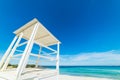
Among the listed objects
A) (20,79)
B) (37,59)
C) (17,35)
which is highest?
(17,35)

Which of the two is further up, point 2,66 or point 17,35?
point 17,35

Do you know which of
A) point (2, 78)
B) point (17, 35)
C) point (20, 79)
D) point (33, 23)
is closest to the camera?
point (20, 79)

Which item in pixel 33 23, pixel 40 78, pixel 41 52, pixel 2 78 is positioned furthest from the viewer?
pixel 41 52

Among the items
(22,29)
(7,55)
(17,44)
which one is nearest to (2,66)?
(7,55)

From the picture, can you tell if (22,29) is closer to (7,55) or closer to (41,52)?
(7,55)

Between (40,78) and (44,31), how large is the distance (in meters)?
1.61

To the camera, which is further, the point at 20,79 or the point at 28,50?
the point at 28,50

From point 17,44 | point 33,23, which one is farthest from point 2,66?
point 33,23

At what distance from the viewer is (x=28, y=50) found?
2.02 metres

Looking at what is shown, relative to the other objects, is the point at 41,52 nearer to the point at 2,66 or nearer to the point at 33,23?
the point at 2,66

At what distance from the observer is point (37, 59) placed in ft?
15.4

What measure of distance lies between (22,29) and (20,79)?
1.92m

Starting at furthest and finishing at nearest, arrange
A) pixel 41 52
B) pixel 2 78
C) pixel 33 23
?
pixel 41 52 < pixel 33 23 < pixel 2 78

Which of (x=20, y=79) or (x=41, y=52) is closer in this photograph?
(x=20, y=79)
